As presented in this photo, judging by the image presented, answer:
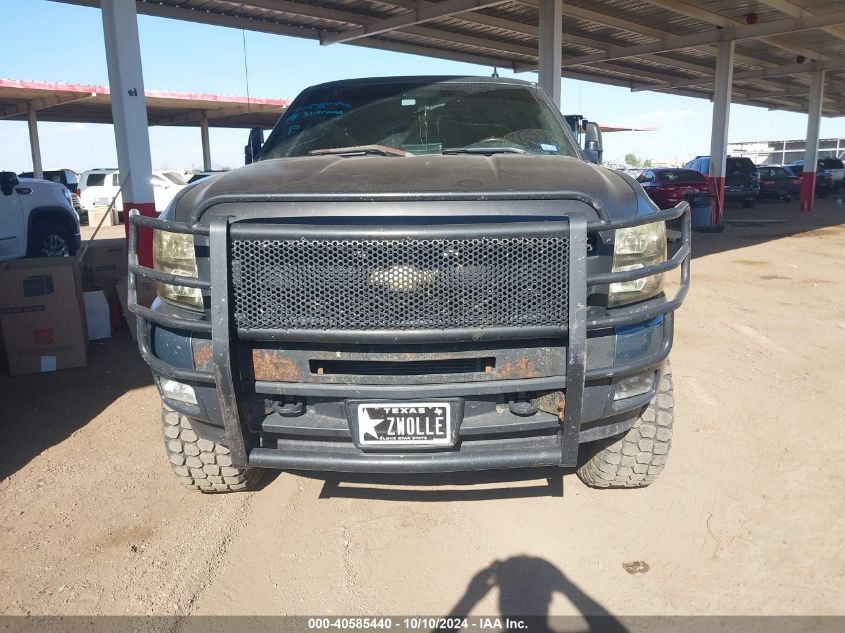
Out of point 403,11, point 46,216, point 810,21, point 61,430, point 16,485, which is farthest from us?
point 810,21

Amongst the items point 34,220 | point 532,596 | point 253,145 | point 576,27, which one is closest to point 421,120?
point 253,145

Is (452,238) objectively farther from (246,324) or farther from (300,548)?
(300,548)

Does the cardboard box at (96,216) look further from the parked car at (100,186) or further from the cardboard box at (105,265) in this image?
the cardboard box at (105,265)

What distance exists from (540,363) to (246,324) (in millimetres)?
1056

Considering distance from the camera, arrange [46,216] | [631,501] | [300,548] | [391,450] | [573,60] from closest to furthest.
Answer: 1. [391,450]
2. [300,548]
3. [631,501]
4. [46,216]
5. [573,60]

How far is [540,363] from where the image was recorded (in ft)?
7.98

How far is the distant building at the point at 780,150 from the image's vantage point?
1785 inches

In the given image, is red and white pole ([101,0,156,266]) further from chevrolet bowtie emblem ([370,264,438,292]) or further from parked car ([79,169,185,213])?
parked car ([79,169,185,213])

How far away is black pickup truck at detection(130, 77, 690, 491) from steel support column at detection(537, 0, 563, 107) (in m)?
10.5

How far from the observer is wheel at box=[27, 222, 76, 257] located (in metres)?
7.81

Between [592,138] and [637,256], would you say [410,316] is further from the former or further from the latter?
[592,138]

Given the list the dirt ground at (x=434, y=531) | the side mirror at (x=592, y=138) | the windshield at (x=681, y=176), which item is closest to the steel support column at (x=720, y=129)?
Answer: the windshield at (x=681, y=176)

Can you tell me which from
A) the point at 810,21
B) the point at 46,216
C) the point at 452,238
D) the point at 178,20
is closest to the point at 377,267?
the point at 452,238

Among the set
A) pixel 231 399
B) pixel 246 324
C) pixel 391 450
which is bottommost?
pixel 391 450
